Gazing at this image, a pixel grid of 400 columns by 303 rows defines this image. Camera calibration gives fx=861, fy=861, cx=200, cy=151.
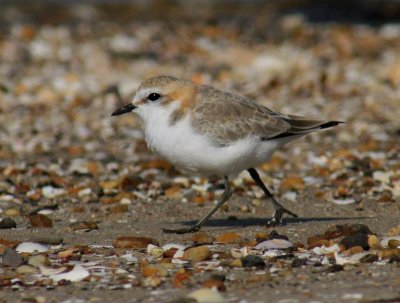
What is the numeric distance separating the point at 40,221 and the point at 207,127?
1.29 metres

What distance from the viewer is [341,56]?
39.5 feet

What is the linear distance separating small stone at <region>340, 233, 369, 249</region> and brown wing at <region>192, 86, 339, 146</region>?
1085 millimetres

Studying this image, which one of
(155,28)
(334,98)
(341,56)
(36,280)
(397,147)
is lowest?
(36,280)

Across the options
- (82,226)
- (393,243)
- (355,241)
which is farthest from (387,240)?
(82,226)

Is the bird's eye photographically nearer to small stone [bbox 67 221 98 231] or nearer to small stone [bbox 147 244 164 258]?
small stone [bbox 67 221 98 231]

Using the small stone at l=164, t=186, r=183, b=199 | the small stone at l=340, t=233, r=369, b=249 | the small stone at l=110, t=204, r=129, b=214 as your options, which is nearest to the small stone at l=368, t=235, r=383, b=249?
the small stone at l=340, t=233, r=369, b=249

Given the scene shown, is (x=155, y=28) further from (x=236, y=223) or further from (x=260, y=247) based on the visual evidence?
(x=260, y=247)

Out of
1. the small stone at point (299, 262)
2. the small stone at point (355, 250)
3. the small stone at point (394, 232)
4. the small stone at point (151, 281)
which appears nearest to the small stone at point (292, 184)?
the small stone at point (394, 232)

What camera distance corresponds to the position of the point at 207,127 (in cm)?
522

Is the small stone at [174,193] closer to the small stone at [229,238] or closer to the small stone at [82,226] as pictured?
the small stone at [82,226]

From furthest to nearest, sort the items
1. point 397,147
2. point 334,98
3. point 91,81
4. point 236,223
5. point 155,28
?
point 155,28 < point 91,81 < point 334,98 < point 397,147 < point 236,223

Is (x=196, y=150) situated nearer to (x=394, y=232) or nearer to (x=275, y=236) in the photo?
(x=275, y=236)

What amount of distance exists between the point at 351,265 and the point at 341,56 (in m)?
8.23

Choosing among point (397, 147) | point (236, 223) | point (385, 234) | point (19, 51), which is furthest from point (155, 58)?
point (385, 234)
